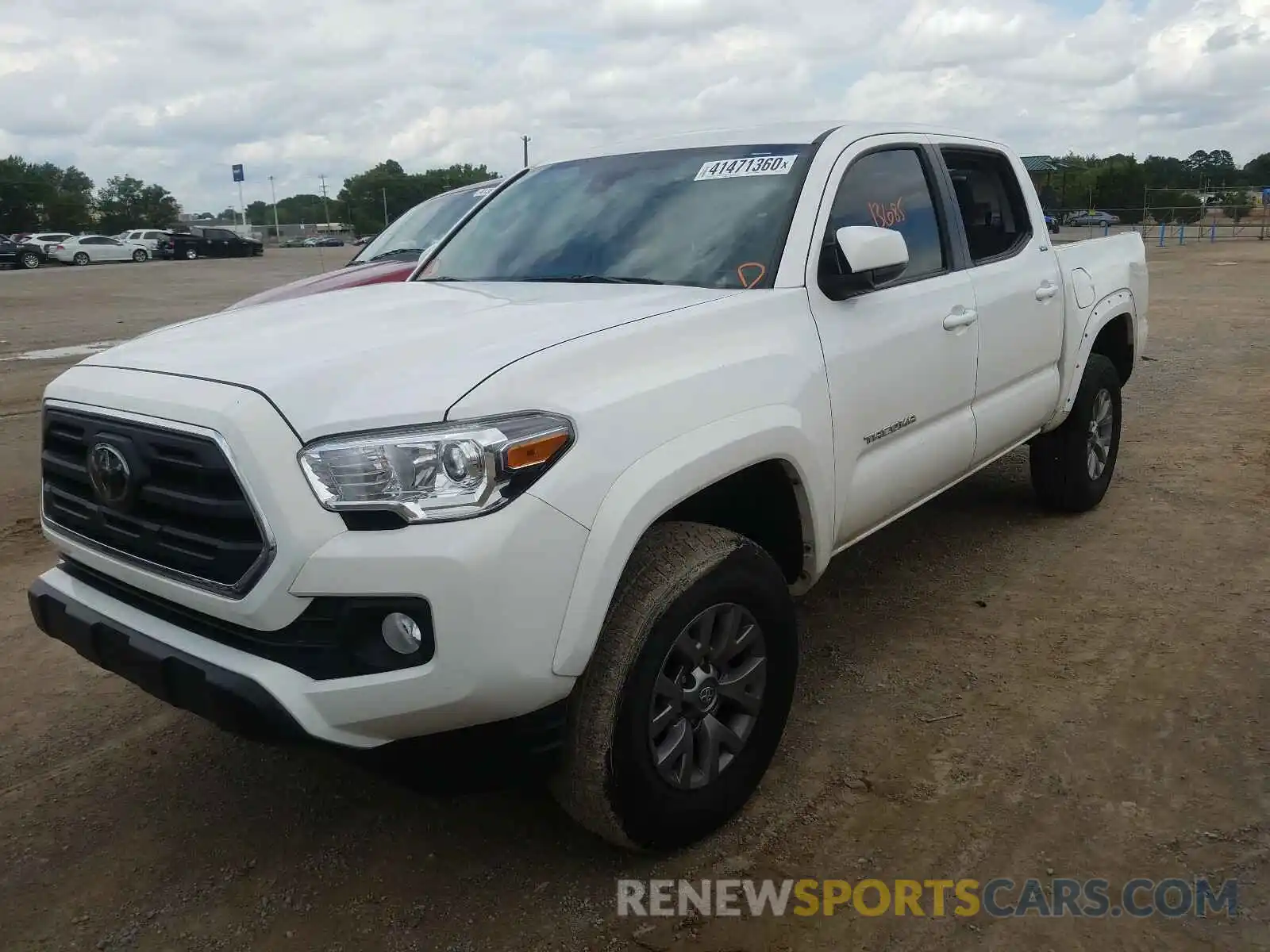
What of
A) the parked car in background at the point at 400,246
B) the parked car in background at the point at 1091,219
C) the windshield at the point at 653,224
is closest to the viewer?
the windshield at the point at 653,224

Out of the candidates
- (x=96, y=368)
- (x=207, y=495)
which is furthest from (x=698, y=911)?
(x=96, y=368)

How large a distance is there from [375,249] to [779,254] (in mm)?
5655

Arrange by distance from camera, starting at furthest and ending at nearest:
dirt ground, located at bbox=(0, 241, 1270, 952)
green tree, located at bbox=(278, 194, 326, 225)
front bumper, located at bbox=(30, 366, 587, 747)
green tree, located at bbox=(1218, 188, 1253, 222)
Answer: green tree, located at bbox=(278, 194, 326, 225)
green tree, located at bbox=(1218, 188, 1253, 222)
dirt ground, located at bbox=(0, 241, 1270, 952)
front bumper, located at bbox=(30, 366, 587, 747)

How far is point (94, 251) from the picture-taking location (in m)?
39.9

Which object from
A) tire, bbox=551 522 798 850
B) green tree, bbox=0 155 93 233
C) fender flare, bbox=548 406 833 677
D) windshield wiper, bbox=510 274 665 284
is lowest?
tire, bbox=551 522 798 850

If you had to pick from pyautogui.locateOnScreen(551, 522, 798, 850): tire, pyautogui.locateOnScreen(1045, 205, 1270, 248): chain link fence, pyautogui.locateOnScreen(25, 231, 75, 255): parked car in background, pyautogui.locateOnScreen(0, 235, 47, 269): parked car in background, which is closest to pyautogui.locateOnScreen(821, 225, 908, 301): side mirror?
pyautogui.locateOnScreen(551, 522, 798, 850): tire

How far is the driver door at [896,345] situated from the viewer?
317 centimetres

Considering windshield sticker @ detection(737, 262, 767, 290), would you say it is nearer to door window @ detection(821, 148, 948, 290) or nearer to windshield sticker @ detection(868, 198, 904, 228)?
door window @ detection(821, 148, 948, 290)

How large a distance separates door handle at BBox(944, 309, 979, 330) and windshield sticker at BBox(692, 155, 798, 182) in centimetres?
82

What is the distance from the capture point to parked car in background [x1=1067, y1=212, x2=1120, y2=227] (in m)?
36.8

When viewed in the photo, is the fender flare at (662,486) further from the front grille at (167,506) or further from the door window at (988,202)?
the door window at (988,202)

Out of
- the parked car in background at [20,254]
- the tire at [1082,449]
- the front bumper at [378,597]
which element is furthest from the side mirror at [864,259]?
the parked car in background at [20,254]

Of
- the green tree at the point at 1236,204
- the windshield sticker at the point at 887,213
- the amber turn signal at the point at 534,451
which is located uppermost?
the green tree at the point at 1236,204

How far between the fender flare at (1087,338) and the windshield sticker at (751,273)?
7.47 ft
